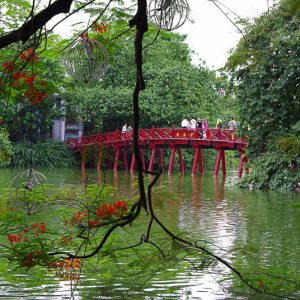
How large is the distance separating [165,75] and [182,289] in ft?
96.6

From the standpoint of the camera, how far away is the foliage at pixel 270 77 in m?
18.7

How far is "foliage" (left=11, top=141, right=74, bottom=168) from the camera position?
32.8m

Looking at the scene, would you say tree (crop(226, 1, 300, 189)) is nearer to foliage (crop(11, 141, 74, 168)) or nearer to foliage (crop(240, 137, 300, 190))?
foliage (crop(240, 137, 300, 190))

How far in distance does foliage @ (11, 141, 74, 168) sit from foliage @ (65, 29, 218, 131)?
2.17 metres

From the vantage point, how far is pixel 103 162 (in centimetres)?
384

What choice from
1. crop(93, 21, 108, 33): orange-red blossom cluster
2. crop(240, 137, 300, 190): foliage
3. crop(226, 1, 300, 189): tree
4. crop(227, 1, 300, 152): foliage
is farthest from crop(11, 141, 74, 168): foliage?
crop(93, 21, 108, 33): orange-red blossom cluster

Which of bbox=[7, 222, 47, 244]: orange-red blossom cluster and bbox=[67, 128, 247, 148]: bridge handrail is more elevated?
bbox=[67, 128, 247, 148]: bridge handrail

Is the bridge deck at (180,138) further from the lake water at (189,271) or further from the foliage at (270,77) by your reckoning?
the lake water at (189,271)

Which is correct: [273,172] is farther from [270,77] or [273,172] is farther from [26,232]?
[26,232]

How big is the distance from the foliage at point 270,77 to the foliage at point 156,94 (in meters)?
13.8

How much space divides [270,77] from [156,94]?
53.1 feet

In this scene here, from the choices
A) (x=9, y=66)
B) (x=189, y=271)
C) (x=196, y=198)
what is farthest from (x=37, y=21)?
(x=196, y=198)

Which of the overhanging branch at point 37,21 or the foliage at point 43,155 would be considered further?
the foliage at point 43,155

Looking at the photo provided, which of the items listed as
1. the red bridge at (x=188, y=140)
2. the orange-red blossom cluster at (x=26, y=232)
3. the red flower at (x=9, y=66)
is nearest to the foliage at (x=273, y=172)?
the red bridge at (x=188, y=140)
